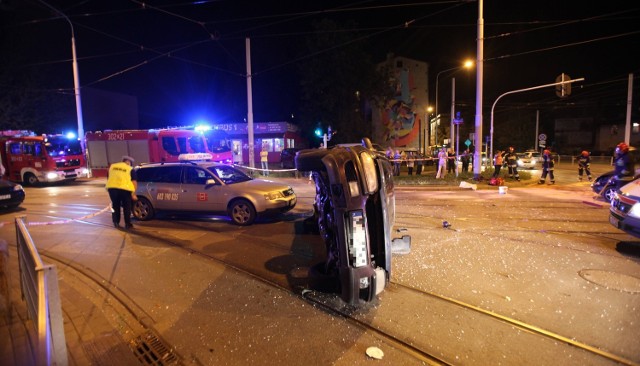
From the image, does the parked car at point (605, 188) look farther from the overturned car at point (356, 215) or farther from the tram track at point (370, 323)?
the overturned car at point (356, 215)

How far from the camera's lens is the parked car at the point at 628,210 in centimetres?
638

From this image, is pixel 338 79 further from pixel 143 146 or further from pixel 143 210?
pixel 143 210

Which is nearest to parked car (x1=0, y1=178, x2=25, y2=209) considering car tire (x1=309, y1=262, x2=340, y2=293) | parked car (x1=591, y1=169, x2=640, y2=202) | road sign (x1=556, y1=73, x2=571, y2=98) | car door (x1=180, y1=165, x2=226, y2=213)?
car door (x1=180, y1=165, x2=226, y2=213)

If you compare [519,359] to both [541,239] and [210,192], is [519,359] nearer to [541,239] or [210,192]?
[541,239]

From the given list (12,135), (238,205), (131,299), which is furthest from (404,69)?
(131,299)

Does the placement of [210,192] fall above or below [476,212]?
above

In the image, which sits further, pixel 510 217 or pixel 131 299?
pixel 510 217

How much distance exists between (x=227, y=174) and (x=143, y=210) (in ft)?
7.41

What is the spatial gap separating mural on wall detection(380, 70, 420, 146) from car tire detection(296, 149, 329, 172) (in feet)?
118

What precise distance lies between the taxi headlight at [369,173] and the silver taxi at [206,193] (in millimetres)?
5034

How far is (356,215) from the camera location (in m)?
4.12

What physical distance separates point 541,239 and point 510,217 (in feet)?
7.43

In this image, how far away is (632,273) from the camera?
5.53 meters

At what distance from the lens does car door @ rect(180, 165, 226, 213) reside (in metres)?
9.20
